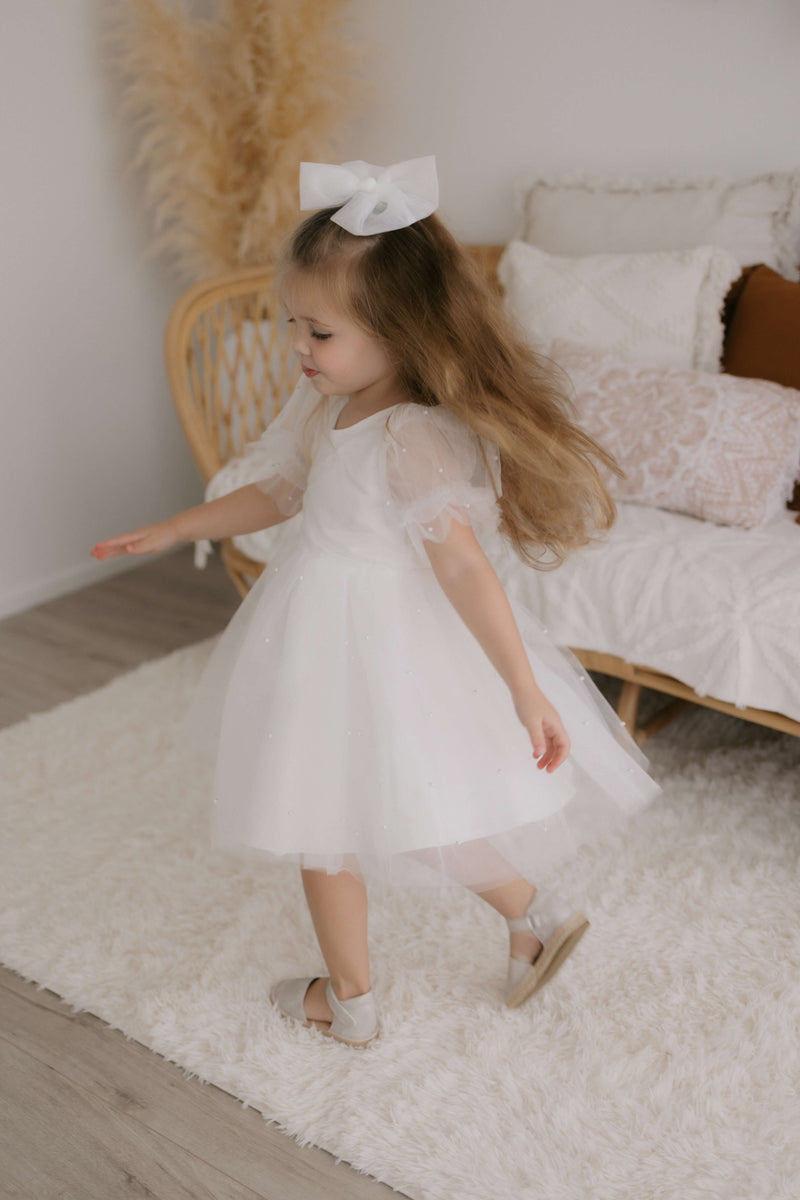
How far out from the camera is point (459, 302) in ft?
3.40

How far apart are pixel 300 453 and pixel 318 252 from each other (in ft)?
0.93

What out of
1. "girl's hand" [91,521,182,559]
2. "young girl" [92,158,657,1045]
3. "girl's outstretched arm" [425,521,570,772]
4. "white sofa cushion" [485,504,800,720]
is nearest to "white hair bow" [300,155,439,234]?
"young girl" [92,158,657,1045]

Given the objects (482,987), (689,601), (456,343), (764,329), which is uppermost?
(456,343)

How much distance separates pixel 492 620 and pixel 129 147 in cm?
200

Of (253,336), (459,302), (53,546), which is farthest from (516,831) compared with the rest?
(53,546)

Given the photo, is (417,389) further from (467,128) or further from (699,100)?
(467,128)

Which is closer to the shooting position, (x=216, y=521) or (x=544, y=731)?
(x=544, y=731)

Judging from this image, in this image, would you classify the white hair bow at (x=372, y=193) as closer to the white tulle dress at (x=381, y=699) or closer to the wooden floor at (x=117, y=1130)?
the white tulle dress at (x=381, y=699)

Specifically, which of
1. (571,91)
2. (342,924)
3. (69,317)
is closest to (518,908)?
(342,924)

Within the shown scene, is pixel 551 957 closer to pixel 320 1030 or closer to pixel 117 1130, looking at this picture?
pixel 320 1030

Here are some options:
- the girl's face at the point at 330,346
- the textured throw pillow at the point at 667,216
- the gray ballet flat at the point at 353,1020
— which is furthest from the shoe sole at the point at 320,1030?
the textured throw pillow at the point at 667,216

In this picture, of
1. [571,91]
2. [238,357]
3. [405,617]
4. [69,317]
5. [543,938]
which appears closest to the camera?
[405,617]

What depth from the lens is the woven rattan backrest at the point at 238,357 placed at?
2.11 meters

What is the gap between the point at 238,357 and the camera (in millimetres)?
2248
